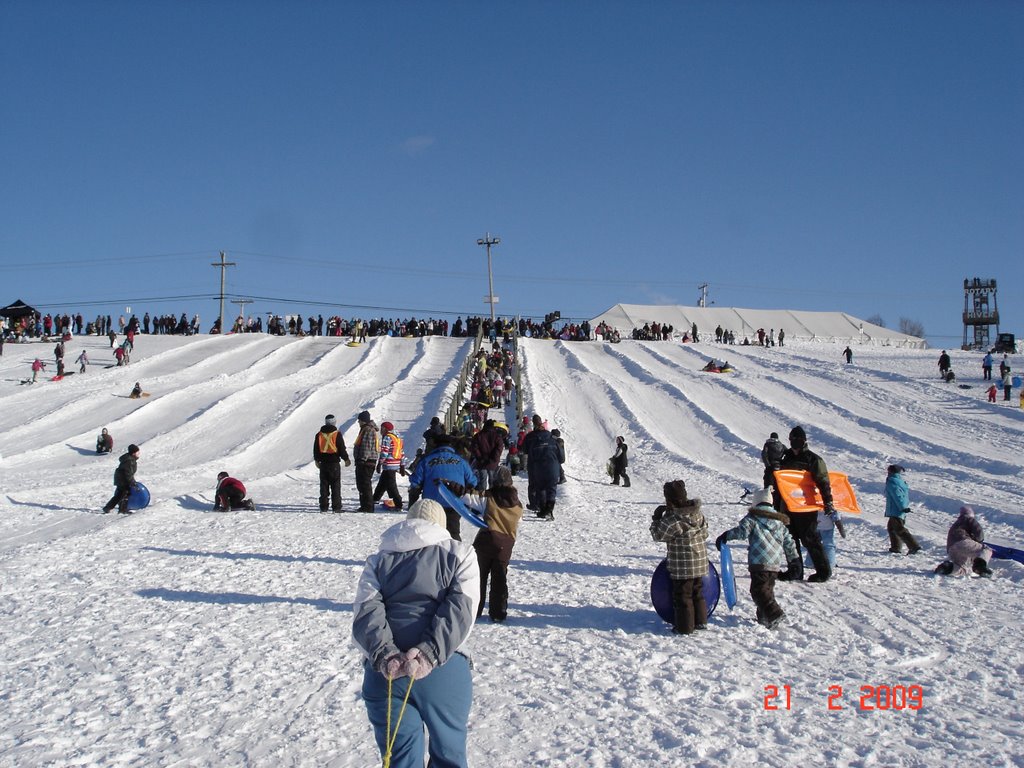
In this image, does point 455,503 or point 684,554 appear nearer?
point 684,554

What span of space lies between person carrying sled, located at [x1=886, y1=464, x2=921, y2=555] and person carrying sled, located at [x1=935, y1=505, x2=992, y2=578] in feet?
3.54

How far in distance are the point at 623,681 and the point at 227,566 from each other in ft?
17.3

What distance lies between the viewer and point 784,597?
25.0ft

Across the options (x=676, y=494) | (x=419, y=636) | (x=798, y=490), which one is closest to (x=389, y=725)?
(x=419, y=636)

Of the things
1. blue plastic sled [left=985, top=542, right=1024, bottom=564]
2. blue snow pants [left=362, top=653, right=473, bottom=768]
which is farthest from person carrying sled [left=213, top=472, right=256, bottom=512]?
blue snow pants [left=362, top=653, right=473, bottom=768]

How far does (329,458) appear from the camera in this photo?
1285 cm

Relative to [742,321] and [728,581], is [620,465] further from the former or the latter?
[742,321]

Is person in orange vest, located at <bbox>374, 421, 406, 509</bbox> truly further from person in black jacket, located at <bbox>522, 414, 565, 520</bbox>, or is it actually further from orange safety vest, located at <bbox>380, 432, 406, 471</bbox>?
person in black jacket, located at <bbox>522, 414, 565, 520</bbox>

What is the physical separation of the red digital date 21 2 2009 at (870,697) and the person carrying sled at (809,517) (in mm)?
2825

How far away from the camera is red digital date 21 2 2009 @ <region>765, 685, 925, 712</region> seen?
16.2 ft

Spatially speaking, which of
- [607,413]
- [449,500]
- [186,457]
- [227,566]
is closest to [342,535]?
[227,566]

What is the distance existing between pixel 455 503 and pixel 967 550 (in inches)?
208

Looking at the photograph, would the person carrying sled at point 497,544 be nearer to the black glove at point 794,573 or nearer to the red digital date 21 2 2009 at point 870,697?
the red digital date 21 2 2009 at point 870,697

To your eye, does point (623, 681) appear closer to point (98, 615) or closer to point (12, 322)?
point (98, 615)
